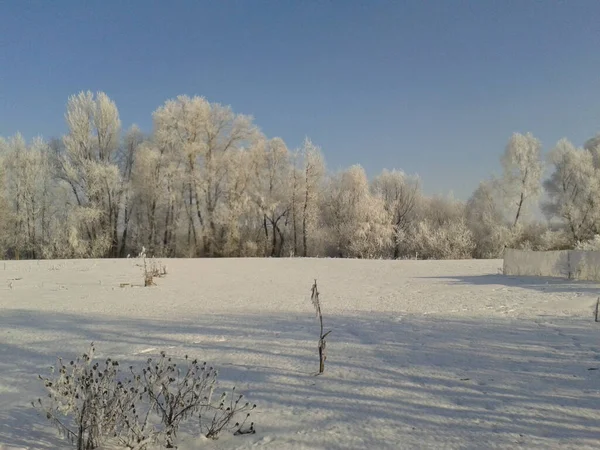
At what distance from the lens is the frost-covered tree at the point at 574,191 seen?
27.9 m

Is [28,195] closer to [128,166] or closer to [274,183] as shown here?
[128,166]

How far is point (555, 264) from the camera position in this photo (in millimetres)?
13812

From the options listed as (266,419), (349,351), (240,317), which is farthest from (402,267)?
Answer: (266,419)

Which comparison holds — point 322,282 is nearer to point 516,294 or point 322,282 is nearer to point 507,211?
point 516,294

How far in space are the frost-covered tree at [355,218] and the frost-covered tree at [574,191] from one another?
1257 cm

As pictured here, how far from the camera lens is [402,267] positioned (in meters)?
19.7

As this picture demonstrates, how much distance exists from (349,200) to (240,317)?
27.9m

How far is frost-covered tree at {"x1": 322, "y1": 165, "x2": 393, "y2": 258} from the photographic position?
107 ft

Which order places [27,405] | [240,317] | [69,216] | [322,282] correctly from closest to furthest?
1. [27,405]
2. [240,317]
3. [322,282]
4. [69,216]

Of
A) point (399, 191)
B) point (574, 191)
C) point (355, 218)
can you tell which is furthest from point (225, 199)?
point (574, 191)

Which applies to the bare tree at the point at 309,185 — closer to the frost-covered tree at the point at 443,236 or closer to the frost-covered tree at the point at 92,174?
the frost-covered tree at the point at 443,236

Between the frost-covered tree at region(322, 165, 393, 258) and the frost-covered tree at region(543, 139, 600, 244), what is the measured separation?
1257cm

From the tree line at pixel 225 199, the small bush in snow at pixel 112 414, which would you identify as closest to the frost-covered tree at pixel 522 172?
the tree line at pixel 225 199

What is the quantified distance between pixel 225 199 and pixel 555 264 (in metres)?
24.4
